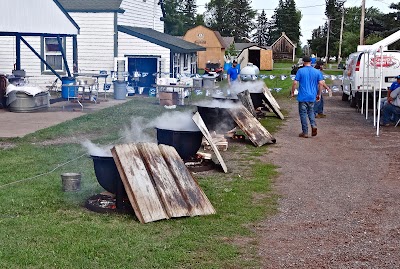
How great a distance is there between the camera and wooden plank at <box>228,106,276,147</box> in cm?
1267

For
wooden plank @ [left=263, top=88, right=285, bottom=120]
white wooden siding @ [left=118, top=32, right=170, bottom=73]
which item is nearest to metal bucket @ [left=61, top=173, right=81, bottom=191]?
wooden plank @ [left=263, top=88, right=285, bottom=120]

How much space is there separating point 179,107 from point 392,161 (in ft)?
34.5

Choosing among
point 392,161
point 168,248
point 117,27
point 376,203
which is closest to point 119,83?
point 117,27

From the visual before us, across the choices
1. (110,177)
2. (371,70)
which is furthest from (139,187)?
(371,70)

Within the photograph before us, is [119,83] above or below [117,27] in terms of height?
below

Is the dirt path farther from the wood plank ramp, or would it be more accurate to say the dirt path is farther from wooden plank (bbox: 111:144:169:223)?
wooden plank (bbox: 111:144:169:223)

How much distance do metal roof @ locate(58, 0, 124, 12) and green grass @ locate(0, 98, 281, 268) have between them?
54.1ft

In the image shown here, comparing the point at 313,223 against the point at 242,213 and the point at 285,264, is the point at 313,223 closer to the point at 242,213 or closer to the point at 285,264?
the point at 242,213

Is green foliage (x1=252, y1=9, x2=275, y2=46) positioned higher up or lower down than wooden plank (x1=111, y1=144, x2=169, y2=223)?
higher up

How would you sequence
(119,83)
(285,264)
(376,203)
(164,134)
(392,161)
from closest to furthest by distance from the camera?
(285,264)
(376,203)
(164,134)
(392,161)
(119,83)

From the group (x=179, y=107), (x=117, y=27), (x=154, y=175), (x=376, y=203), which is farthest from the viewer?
(x=117, y=27)

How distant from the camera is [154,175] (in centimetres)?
683

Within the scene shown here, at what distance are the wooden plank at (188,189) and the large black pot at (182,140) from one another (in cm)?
189

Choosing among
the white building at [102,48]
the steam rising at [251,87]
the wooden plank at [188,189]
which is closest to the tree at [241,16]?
the white building at [102,48]
